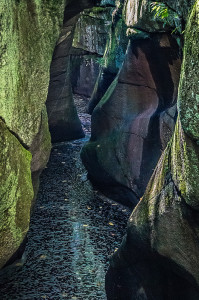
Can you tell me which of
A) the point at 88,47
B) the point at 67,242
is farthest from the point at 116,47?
the point at 88,47

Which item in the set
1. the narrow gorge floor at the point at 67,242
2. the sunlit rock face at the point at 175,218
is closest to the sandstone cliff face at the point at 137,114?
the narrow gorge floor at the point at 67,242

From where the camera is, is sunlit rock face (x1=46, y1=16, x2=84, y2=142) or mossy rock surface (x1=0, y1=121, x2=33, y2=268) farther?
sunlit rock face (x1=46, y1=16, x2=84, y2=142)

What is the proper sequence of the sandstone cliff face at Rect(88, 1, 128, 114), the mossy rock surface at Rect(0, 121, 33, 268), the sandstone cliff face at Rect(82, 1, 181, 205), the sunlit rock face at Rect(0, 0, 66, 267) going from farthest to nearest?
the sandstone cliff face at Rect(88, 1, 128, 114) < the sandstone cliff face at Rect(82, 1, 181, 205) < the sunlit rock face at Rect(0, 0, 66, 267) < the mossy rock surface at Rect(0, 121, 33, 268)

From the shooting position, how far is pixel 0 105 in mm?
5934

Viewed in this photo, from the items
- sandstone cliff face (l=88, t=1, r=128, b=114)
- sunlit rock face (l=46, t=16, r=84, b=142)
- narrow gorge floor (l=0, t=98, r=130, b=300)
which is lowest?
narrow gorge floor (l=0, t=98, r=130, b=300)

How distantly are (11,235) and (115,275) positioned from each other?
170 centimetres

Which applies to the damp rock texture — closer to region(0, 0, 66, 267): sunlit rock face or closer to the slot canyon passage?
the slot canyon passage

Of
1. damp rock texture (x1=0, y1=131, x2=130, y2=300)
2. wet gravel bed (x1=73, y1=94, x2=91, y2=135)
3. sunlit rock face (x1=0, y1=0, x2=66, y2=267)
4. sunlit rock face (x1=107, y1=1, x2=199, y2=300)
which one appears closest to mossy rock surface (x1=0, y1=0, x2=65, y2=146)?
sunlit rock face (x1=0, y1=0, x2=66, y2=267)

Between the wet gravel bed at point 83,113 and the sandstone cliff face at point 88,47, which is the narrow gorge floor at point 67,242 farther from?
the sandstone cliff face at point 88,47

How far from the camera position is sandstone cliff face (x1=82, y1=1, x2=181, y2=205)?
947 cm

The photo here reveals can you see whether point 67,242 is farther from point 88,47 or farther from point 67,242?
point 88,47

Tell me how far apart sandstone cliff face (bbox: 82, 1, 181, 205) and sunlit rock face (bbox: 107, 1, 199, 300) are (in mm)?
3546

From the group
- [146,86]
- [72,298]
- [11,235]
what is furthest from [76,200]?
[11,235]

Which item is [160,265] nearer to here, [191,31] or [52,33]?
[191,31]
